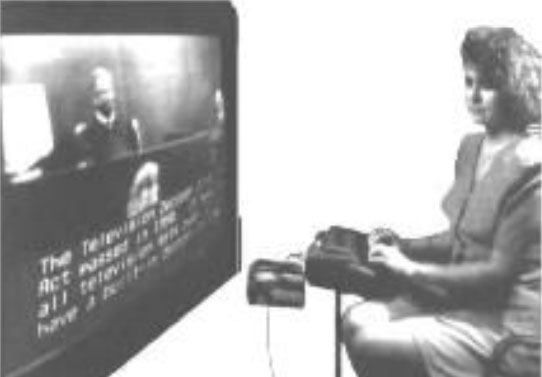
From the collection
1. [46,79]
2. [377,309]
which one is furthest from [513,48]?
[46,79]

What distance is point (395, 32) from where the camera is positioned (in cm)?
Result: 221

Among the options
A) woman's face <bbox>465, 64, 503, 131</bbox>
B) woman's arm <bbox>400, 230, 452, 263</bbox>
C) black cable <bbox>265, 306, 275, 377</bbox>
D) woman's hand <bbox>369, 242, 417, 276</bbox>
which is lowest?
black cable <bbox>265, 306, 275, 377</bbox>

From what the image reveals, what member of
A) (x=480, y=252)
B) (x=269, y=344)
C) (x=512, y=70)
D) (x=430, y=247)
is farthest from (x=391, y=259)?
(x=512, y=70)

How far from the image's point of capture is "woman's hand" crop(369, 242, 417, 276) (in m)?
2.23

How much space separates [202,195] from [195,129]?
0.56ft

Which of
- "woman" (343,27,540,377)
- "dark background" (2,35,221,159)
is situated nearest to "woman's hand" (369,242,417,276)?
"woman" (343,27,540,377)

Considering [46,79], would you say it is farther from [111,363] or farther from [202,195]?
[202,195]

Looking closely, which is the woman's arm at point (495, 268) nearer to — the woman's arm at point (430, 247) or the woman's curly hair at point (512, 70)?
the woman's arm at point (430, 247)

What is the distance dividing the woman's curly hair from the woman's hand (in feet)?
1.32

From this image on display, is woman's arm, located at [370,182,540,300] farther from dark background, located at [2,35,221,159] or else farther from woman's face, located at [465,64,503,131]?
dark background, located at [2,35,221,159]

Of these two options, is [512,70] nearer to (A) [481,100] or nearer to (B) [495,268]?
(A) [481,100]

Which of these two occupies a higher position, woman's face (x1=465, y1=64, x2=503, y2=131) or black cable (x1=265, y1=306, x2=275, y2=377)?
woman's face (x1=465, y1=64, x2=503, y2=131)

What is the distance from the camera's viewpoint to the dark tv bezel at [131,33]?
156 cm

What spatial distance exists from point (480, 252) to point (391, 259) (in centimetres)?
22
